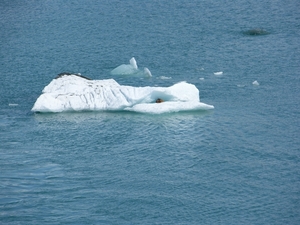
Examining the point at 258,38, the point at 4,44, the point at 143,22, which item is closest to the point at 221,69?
the point at 258,38

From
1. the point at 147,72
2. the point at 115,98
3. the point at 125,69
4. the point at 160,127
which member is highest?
the point at 125,69

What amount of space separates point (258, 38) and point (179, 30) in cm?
340

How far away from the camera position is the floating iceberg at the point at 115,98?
1774 centimetres

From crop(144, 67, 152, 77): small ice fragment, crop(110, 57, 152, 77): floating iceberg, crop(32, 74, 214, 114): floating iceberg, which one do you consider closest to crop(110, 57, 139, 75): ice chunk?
crop(110, 57, 152, 77): floating iceberg

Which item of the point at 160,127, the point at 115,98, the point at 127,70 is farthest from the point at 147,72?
the point at 160,127

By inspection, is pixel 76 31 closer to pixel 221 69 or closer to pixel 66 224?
pixel 221 69

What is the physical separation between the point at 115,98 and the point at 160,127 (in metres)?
1.90

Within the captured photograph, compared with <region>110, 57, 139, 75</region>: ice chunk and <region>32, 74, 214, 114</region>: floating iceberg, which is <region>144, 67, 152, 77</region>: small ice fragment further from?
<region>32, 74, 214, 114</region>: floating iceberg

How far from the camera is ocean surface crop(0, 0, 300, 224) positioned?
12.7 meters

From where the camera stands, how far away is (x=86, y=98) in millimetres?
18156

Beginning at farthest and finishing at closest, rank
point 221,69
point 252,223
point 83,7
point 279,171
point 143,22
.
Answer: point 83,7 < point 143,22 < point 221,69 < point 279,171 < point 252,223

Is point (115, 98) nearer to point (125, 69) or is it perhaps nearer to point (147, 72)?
point (147, 72)

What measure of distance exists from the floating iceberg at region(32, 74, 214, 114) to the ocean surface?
291 millimetres

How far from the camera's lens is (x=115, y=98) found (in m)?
18.0
